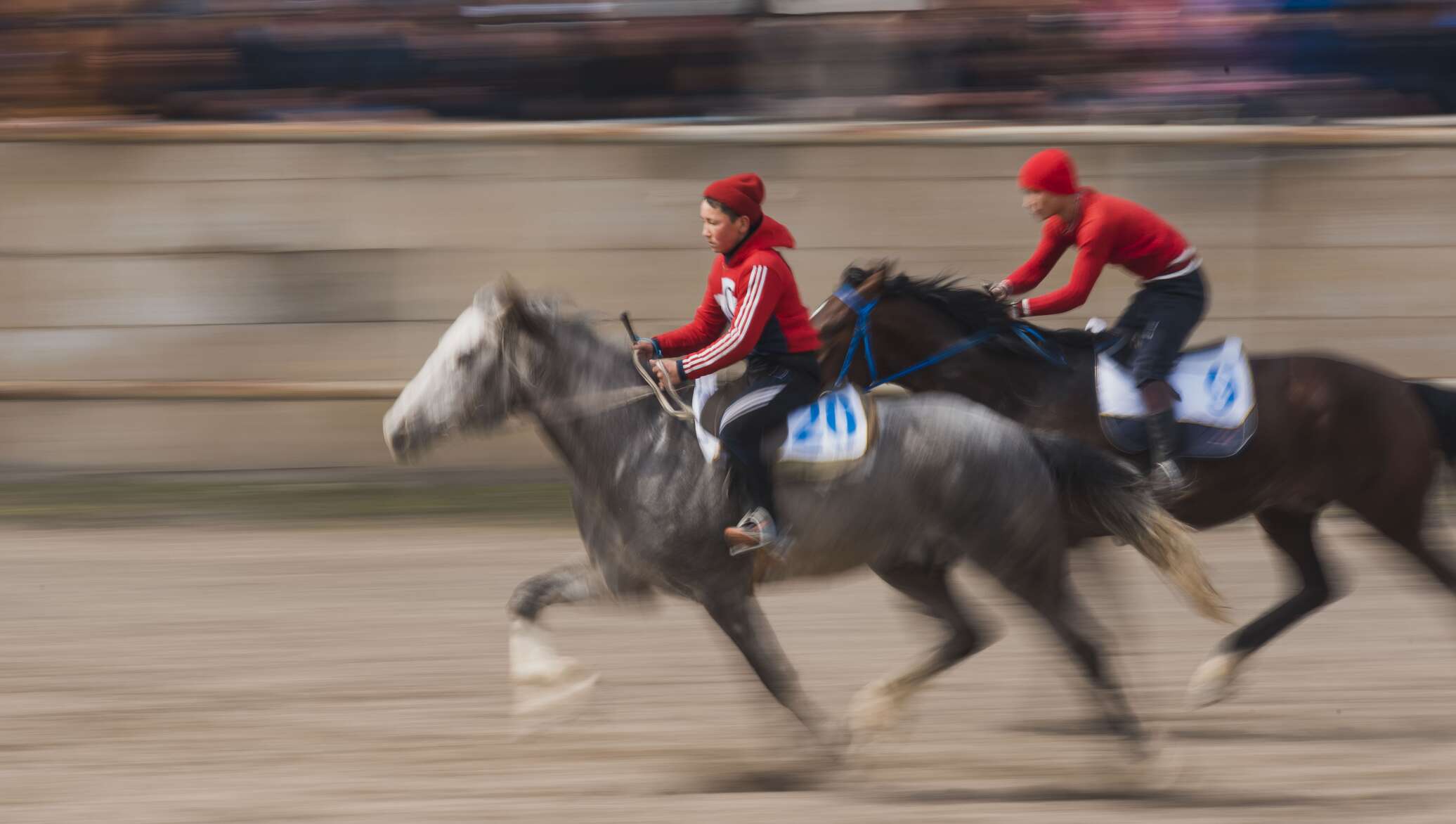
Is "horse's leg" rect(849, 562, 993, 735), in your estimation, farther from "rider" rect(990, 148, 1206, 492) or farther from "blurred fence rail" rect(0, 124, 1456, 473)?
"blurred fence rail" rect(0, 124, 1456, 473)

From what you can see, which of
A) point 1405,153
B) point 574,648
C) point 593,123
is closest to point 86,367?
point 593,123

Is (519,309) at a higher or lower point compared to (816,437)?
higher

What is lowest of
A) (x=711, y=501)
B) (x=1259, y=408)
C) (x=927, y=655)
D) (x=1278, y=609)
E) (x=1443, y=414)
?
(x=1278, y=609)

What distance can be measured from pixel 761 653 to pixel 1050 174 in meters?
2.16

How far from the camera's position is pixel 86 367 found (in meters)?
10.3

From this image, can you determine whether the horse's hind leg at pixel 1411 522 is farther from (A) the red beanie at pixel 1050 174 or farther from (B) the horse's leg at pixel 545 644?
(B) the horse's leg at pixel 545 644

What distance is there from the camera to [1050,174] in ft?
19.6

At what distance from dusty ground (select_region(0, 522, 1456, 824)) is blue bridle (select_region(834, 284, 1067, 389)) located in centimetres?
85

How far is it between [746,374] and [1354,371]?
2.51 meters

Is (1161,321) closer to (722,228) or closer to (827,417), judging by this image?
(827,417)

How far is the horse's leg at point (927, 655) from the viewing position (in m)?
5.27

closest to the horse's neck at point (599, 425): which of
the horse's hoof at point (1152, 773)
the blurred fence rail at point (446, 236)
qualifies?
the horse's hoof at point (1152, 773)

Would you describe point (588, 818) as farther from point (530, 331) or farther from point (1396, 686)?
point (1396, 686)

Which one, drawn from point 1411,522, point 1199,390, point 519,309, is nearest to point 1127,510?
point 1199,390
